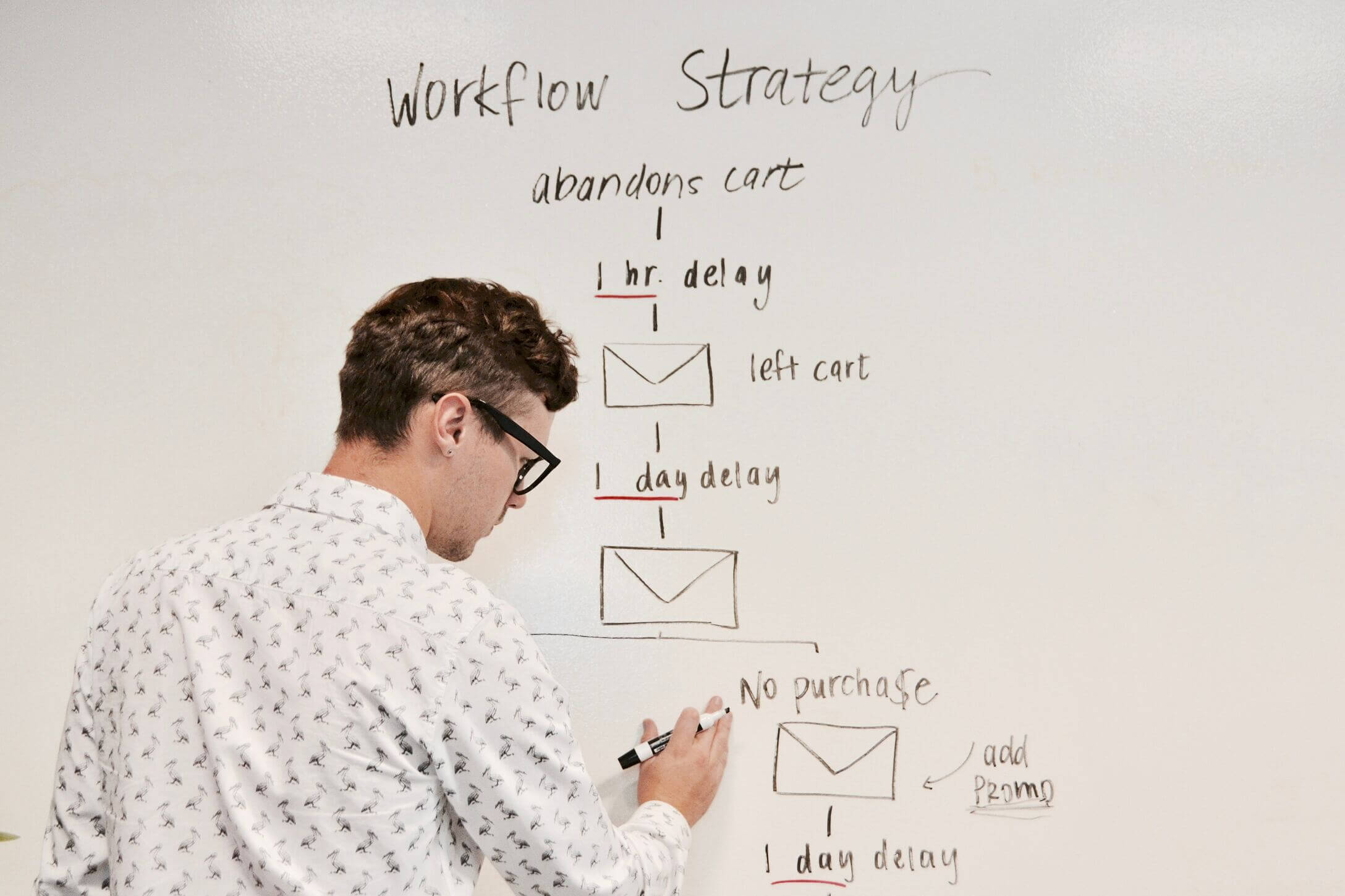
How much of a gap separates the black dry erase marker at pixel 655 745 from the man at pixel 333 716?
0.82 feet

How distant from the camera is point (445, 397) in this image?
0.81m

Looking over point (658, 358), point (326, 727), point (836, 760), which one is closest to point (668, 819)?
point (836, 760)

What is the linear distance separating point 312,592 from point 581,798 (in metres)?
0.26

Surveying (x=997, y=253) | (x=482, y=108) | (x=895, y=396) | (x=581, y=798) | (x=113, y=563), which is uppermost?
(x=482, y=108)

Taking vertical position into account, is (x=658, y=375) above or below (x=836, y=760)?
above

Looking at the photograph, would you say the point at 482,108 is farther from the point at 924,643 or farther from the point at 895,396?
the point at 924,643

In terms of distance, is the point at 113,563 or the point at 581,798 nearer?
the point at 581,798

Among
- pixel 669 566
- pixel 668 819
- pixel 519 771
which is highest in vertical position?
pixel 669 566

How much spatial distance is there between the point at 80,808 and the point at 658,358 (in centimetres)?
69

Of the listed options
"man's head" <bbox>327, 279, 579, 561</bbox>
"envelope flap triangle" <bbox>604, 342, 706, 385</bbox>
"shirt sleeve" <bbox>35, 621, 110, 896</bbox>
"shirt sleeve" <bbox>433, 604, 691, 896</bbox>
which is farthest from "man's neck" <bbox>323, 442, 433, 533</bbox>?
"envelope flap triangle" <bbox>604, 342, 706, 385</bbox>

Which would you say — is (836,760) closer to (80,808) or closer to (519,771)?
(519,771)

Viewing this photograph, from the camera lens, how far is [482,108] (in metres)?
1.13

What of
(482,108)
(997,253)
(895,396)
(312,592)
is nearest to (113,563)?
(312,592)

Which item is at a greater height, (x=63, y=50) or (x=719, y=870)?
(x=63, y=50)
